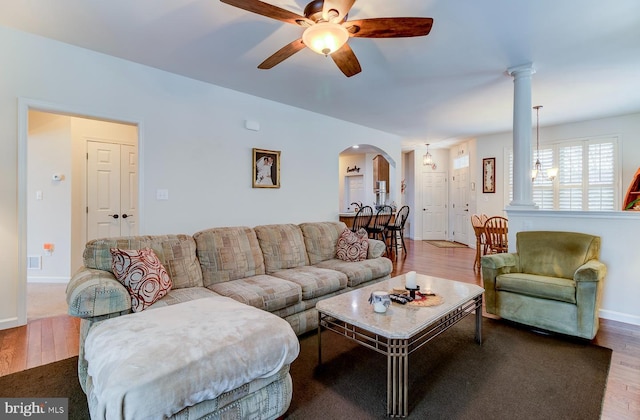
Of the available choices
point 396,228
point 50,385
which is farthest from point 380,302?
point 396,228

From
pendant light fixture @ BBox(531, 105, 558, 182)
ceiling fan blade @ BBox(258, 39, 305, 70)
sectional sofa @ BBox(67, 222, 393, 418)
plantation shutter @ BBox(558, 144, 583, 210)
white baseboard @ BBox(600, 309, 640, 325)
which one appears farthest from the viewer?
plantation shutter @ BBox(558, 144, 583, 210)

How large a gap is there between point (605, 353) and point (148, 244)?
3.61m

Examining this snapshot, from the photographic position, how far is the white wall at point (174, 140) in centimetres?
263

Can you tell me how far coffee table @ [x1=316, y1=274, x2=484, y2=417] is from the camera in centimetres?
164

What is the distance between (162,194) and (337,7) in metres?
2.61

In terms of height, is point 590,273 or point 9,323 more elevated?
point 590,273

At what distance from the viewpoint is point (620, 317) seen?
9.45ft

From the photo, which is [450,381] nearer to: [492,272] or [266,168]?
[492,272]

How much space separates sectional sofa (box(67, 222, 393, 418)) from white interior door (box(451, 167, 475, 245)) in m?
4.67

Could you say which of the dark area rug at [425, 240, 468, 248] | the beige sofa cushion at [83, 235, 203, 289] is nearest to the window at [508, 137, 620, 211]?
the dark area rug at [425, 240, 468, 248]

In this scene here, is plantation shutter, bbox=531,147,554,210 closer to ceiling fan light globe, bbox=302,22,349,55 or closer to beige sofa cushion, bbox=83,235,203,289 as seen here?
ceiling fan light globe, bbox=302,22,349,55

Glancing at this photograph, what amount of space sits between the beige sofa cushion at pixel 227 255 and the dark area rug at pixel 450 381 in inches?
35.1

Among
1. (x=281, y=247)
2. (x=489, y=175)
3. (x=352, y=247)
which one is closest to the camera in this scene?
(x=281, y=247)

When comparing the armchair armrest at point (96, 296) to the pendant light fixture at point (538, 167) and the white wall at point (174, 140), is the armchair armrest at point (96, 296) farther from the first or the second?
the pendant light fixture at point (538, 167)
